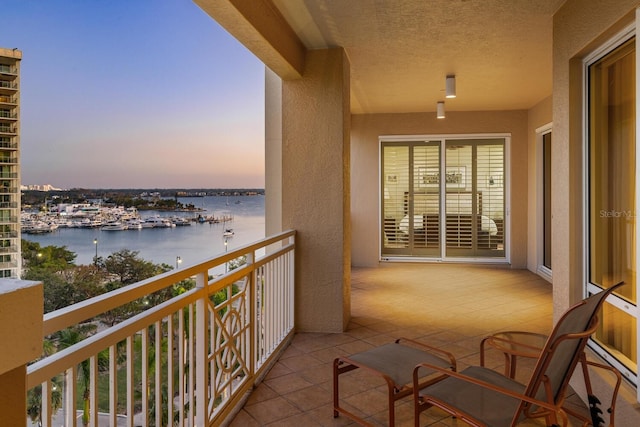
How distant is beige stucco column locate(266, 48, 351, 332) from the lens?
4016 mm

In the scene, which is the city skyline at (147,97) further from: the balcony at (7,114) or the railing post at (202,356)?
the railing post at (202,356)

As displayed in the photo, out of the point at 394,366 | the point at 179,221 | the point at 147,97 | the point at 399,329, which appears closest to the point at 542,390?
the point at 394,366

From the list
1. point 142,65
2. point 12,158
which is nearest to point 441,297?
point 12,158

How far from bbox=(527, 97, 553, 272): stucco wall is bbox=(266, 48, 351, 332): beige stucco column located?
441 cm

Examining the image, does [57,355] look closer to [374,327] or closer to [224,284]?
[224,284]

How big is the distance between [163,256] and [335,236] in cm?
364

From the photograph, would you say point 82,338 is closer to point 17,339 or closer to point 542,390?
point 17,339

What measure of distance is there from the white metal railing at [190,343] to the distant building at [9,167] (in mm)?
656

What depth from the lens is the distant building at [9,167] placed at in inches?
80.5

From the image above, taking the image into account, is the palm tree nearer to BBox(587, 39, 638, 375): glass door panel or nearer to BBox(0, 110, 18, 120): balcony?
BBox(0, 110, 18, 120): balcony

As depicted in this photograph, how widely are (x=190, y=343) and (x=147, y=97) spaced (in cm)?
1453

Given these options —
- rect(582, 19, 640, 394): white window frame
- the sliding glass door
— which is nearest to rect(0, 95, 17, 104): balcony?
rect(582, 19, 640, 394): white window frame

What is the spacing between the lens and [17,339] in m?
0.74

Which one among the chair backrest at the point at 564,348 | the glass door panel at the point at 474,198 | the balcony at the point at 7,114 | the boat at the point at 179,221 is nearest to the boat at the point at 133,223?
the boat at the point at 179,221
